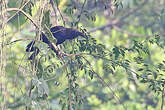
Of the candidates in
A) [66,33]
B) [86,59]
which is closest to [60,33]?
[66,33]

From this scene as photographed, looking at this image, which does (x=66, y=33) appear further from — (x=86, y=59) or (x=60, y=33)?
(x=86, y=59)

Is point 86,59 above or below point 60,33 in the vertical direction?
below

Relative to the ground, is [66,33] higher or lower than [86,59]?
higher

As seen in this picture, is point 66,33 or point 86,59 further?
point 66,33

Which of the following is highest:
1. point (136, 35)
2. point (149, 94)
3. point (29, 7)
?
point (136, 35)

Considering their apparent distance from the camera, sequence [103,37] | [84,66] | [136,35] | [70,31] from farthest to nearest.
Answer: [103,37] < [136,35] < [70,31] < [84,66]

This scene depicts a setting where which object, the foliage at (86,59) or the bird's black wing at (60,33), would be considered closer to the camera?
the foliage at (86,59)

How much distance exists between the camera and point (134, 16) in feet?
23.8

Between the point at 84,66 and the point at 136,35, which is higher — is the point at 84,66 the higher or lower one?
the lower one

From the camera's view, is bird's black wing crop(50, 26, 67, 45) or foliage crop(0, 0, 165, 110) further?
bird's black wing crop(50, 26, 67, 45)

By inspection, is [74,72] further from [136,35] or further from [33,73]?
[136,35]

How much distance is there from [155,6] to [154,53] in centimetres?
82

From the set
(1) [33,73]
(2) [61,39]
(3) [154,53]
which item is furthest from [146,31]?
(1) [33,73]

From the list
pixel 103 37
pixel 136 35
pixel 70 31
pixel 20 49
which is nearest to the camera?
pixel 70 31
